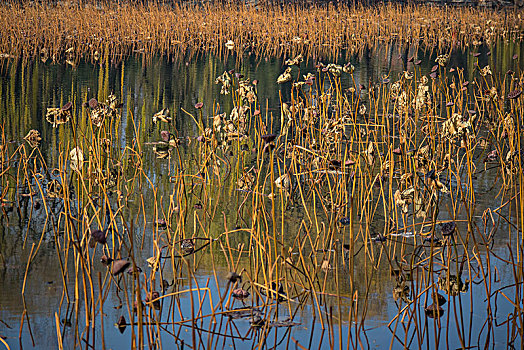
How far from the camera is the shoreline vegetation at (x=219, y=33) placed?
433 inches

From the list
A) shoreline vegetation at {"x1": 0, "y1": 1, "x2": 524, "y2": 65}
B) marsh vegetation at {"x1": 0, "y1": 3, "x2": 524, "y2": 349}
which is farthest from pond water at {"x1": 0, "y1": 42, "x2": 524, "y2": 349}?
shoreline vegetation at {"x1": 0, "y1": 1, "x2": 524, "y2": 65}

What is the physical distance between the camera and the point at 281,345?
1.88 meters

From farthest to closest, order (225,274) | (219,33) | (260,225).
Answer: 1. (219,33)
2. (260,225)
3. (225,274)

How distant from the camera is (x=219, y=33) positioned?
13.1m

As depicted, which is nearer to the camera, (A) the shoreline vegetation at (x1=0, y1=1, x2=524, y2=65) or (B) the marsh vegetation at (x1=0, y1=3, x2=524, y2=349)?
(B) the marsh vegetation at (x1=0, y1=3, x2=524, y2=349)

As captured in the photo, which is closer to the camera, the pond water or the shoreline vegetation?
the pond water

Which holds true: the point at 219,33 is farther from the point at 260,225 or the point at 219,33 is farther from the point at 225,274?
the point at 225,274

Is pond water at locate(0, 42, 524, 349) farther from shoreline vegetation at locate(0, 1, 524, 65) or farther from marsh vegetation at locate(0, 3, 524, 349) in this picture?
shoreline vegetation at locate(0, 1, 524, 65)

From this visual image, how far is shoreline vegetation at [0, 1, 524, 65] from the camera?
11.0 metres

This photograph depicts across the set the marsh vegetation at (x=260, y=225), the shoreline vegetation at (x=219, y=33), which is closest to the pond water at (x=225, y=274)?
the marsh vegetation at (x=260, y=225)

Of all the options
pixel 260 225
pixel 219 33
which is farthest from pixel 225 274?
pixel 219 33

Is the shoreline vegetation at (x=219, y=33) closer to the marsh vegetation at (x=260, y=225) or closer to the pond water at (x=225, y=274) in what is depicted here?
the marsh vegetation at (x=260, y=225)

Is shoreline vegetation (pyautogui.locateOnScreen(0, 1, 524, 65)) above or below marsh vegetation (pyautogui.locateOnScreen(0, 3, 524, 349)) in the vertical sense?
above

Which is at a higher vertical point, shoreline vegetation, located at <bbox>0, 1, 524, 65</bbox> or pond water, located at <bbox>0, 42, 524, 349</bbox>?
shoreline vegetation, located at <bbox>0, 1, 524, 65</bbox>
